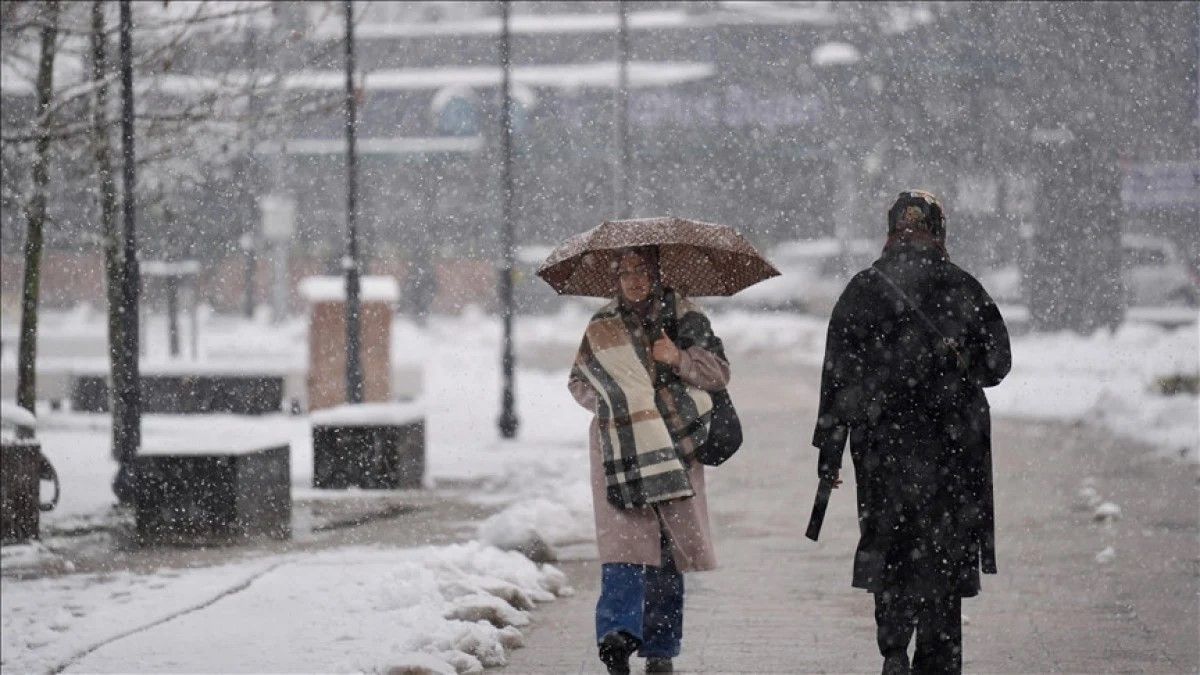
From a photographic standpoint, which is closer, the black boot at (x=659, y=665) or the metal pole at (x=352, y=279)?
the black boot at (x=659, y=665)

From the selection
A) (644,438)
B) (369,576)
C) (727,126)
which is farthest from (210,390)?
(727,126)

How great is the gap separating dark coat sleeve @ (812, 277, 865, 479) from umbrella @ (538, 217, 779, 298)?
65 centimetres

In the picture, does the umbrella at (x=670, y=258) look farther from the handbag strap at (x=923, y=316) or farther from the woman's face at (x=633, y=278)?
the handbag strap at (x=923, y=316)

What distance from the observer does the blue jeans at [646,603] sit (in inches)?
279

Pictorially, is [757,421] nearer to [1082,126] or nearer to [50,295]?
[1082,126]

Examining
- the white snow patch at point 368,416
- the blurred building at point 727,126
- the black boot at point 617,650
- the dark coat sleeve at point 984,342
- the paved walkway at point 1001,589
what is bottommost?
the paved walkway at point 1001,589

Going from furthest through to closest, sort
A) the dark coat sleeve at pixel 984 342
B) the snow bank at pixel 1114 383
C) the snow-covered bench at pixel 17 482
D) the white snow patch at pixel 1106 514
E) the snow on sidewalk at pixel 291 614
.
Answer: the snow bank at pixel 1114 383 → the white snow patch at pixel 1106 514 → the snow-covered bench at pixel 17 482 → the snow on sidewalk at pixel 291 614 → the dark coat sleeve at pixel 984 342

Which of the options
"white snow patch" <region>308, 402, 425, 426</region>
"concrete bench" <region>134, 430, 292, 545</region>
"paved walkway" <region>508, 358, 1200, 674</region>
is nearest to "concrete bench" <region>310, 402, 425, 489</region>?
"white snow patch" <region>308, 402, 425, 426</region>

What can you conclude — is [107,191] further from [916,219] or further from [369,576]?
[916,219]

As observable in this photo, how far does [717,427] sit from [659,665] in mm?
1016

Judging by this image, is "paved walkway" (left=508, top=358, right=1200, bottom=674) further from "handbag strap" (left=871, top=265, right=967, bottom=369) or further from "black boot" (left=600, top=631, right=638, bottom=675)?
"handbag strap" (left=871, top=265, right=967, bottom=369)

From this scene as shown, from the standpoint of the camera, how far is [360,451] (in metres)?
15.0

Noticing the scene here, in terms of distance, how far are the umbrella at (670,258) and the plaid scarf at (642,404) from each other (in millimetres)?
301

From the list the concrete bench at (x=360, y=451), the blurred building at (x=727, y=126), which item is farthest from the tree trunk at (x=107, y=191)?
the blurred building at (x=727, y=126)
